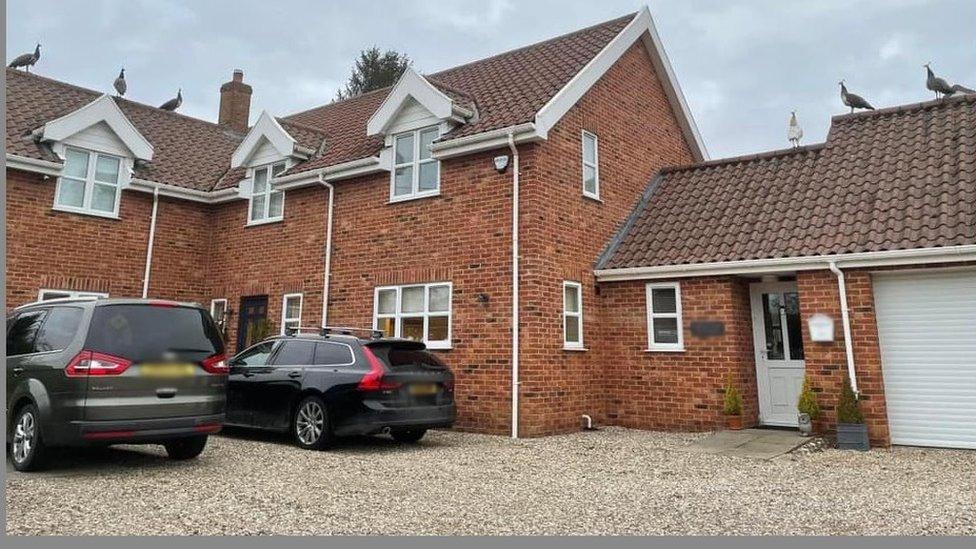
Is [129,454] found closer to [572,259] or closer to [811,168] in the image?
[572,259]

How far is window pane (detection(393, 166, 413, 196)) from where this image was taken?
13.4m

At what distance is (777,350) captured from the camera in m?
11.8

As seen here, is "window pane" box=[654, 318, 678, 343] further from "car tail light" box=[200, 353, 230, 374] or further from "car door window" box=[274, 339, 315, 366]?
"car tail light" box=[200, 353, 230, 374]

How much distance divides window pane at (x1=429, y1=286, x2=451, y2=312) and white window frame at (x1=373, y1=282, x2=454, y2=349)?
0.12ft

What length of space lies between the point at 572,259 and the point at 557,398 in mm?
2569

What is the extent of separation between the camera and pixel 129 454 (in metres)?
8.45

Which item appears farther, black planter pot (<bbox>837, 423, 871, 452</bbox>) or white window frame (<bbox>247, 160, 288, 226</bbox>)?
A: white window frame (<bbox>247, 160, 288, 226</bbox>)

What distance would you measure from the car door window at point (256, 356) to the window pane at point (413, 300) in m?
3.05

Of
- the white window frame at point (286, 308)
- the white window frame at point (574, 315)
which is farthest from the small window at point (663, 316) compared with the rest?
the white window frame at point (286, 308)

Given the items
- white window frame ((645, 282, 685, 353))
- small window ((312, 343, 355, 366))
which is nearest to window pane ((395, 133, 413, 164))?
small window ((312, 343, 355, 366))

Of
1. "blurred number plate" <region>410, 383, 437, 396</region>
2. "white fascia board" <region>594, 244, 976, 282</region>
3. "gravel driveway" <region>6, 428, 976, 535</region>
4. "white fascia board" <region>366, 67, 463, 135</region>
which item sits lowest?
"gravel driveway" <region>6, 428, 976, 535</region>

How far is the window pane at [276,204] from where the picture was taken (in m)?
15.6

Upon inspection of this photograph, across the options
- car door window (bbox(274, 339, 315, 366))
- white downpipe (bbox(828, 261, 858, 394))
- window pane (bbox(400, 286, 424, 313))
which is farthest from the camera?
window pane (bbox(400, 286, 424, 313))

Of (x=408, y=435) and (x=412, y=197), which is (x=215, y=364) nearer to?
(x=408, y=435)
